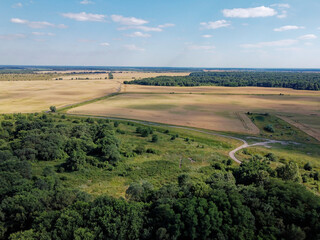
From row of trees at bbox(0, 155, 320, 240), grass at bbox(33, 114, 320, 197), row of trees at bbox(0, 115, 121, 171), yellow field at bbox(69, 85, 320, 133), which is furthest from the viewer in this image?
yellow field at bbox(69, 85, 320, 133)

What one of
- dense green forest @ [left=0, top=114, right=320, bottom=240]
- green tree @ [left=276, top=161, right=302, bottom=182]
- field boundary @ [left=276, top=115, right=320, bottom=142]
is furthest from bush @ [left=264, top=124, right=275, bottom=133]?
dense green forest @ [left=0, top=114, right=320, bottom=240]

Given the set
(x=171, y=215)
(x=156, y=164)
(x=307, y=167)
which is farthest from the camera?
(x=156, y=164)

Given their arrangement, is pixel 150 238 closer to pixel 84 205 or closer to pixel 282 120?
pixel 84 205

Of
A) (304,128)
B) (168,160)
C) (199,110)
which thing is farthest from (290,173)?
(199,110)

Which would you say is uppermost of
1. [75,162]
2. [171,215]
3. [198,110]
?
[198,110]

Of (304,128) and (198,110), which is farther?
(198,110)

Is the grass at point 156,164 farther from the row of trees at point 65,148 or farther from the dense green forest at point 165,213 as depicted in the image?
the dense green forest at point 165,213

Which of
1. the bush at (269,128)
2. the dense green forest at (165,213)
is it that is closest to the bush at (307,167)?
the dense green forest at (165,213)

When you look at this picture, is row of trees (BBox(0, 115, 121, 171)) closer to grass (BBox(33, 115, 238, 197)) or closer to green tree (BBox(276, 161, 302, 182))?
grass (BBox(33, 115, 238, 197))

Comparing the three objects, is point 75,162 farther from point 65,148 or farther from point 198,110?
point 198,110

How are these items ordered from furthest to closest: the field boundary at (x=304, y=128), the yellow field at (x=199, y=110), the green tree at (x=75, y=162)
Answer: the yellow field at (x=199, y=110)
the field boundary at (x=304, y=128)
the green tree at (x=75, y=162)

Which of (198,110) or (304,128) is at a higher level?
(198,110)
